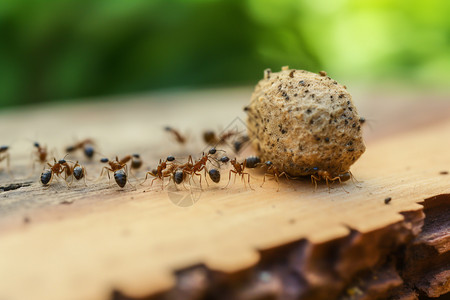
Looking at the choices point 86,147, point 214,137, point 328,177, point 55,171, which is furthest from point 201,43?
point 328,177

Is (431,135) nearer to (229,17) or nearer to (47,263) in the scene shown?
(47,263)

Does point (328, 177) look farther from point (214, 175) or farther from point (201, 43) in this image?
point (201, 43)

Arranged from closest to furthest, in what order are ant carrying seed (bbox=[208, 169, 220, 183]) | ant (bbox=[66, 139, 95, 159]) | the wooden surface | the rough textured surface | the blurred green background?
the wooden surface < the rough textured surface < ant carrying seed (bbox=[208, 169, 220, 183]) < ant (bbox=[66, 139, 95, 159]) < the blurred green background

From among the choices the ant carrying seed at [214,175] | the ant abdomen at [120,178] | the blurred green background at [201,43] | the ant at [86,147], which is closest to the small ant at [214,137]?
the ant at [86,147]

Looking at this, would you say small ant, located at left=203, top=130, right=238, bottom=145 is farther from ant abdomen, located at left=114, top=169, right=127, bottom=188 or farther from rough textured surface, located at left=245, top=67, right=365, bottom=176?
ant abdomen, located at left=114, top=169, right=127, bottom=188

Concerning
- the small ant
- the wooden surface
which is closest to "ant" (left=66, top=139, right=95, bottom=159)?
the wooden surface

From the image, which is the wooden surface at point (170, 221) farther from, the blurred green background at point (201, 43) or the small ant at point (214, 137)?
the blurred green background at point (201, 43)
